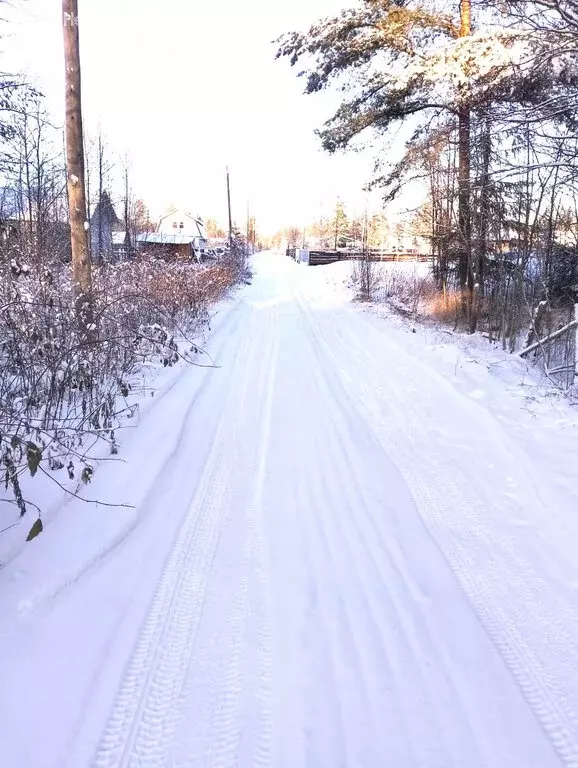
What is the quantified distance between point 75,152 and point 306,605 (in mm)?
6911

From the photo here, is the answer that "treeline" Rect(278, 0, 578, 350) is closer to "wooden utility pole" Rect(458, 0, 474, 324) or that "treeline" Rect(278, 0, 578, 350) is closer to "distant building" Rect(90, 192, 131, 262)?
"wooden utility pole" Rect(458, 0, 474, 324)

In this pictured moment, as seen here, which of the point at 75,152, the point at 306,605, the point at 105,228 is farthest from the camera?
the point at 105,228

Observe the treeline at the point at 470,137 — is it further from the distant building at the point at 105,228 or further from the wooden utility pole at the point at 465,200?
the distant building at the point at 105,228

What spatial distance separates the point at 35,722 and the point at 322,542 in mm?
1807

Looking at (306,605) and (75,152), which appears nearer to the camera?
(306,605)

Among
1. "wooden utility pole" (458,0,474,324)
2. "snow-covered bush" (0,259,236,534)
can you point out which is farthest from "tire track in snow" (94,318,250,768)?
"wooden utility pole" (458,0,474,324)

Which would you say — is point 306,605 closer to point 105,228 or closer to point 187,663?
point 187,663

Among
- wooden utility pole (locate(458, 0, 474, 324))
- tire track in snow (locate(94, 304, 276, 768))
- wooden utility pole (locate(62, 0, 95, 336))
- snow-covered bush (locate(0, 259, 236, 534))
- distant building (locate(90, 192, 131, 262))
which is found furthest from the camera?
distant building (locate(90, 192, 131, 262))

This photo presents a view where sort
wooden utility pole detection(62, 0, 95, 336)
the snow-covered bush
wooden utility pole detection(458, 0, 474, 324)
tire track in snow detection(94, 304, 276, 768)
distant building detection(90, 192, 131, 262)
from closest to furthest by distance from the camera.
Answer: tire track in snow detection(94, 304, 276, 768) < the snow-covered bush < wooden utility pole detection(62, 0, 95, 336) < wooden utility pole detection(458, 0, 474, 324) < distant building detection(90, 192, 131, 262)

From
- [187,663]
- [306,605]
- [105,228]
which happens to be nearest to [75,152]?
[306,605]

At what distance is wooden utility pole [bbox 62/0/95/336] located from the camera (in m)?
6.99

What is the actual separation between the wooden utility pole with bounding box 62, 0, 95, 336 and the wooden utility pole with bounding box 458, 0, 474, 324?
661 cm

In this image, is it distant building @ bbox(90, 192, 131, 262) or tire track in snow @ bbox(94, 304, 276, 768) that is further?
distant building @ bbox(90, 192, 131, 262)

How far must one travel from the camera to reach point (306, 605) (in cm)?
271
